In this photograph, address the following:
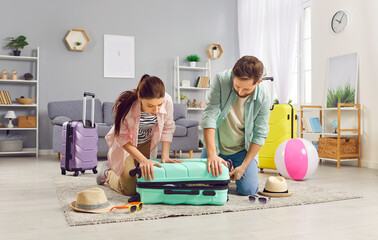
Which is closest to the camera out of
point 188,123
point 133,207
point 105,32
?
point 133,207

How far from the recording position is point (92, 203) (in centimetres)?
192

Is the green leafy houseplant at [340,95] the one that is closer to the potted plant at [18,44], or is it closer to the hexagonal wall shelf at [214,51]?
the hexagonal wall shelf at [214,51]

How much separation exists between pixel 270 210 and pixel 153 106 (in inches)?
34.7

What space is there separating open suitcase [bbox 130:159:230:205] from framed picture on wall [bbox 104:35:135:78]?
427cm

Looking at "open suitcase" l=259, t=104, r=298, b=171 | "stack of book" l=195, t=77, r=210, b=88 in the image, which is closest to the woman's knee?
"open suitcase" l=259, t=104, r=298, b=171

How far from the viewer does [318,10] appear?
201 inches

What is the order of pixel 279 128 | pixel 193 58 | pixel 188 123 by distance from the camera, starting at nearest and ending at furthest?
pixel 279 128, pixel 188 123, pixel 193 58

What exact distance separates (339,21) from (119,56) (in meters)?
3.39

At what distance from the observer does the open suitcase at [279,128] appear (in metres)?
3.57

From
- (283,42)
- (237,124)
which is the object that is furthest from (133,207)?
(283,42)

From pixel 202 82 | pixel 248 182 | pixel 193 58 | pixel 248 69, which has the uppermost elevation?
pixel 193 58

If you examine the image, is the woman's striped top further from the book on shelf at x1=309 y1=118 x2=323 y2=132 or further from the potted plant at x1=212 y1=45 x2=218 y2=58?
the potted plant at x1=212 y1=45 x2=218 y2=58

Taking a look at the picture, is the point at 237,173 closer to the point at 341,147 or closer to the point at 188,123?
the point at 341,147

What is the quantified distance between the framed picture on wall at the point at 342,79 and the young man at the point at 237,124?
8.38 ft
